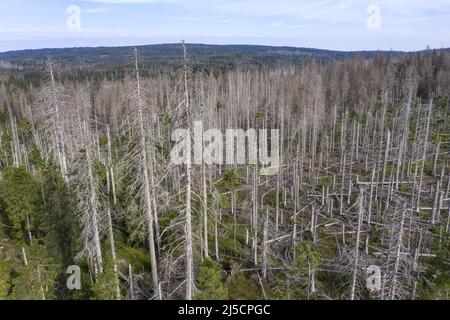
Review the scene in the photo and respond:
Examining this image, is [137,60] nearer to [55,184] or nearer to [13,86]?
[55,184]

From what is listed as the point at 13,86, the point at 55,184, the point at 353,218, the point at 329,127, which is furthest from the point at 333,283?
the point at 13,86

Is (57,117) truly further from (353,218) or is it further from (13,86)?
(13,86)

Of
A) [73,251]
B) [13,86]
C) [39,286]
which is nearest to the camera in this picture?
[39,286]

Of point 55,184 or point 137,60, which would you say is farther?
point 55,184

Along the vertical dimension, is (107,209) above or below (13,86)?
below

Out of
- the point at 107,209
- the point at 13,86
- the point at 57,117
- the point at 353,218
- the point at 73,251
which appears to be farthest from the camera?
the point at 13,86
